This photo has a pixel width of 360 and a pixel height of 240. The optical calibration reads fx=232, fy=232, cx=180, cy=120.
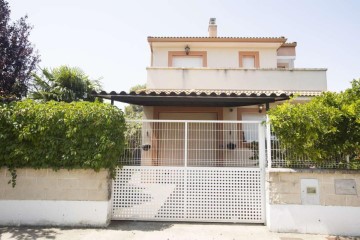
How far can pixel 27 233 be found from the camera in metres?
6.06

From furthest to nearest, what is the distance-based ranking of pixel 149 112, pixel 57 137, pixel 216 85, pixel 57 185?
1. pixel 216 85
2. pixel 149 112
3. pixel 57 185
4. pixel 57 137

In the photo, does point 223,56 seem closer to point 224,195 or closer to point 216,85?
point 216,85

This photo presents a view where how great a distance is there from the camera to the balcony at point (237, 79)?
13.3 metres

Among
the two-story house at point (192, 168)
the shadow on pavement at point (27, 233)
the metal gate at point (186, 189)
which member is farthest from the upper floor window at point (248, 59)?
the shadow on pavement at point (27, 233)

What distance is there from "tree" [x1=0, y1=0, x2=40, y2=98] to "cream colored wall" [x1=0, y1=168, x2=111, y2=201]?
696cm

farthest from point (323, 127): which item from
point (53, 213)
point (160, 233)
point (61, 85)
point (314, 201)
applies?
point (61, 85)

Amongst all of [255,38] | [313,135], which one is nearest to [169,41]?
[255,38]

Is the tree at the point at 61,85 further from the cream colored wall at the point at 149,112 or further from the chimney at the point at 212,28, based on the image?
the chimney at the point at 212,28

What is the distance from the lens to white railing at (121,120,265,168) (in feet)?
23.8

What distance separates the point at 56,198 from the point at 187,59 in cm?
1205

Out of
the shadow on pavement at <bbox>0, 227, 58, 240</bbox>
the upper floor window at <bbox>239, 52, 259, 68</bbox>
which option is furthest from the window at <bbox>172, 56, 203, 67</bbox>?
the shadow on pavement at <bbox>0, 227, 58, 240</bbox>

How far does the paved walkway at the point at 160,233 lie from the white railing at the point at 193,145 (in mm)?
1786

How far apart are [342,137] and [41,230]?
8.66 m

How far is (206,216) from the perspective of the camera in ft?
22.8
